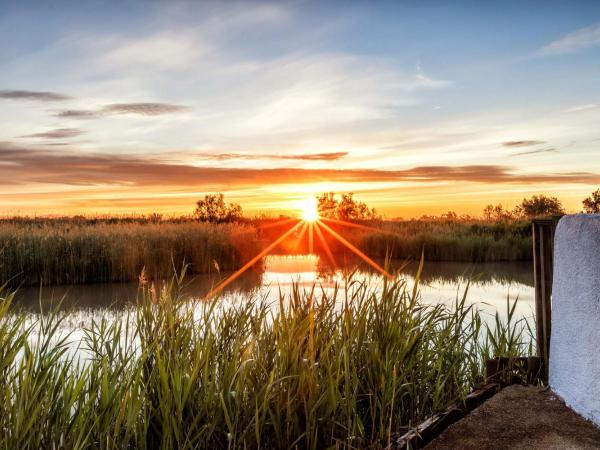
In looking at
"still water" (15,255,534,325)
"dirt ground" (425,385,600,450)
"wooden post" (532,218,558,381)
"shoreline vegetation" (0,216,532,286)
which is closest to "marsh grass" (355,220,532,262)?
"shoreline vegetation" (0,216,532,286)

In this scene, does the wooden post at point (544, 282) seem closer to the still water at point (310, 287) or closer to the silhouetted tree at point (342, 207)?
the still water at point (310, 287)

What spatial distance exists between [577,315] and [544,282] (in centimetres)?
67

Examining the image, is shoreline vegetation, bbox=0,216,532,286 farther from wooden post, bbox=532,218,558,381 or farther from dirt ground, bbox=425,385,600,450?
dirt ground, bbox=425,385,600,450

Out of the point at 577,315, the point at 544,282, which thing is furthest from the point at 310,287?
the point at 577,315

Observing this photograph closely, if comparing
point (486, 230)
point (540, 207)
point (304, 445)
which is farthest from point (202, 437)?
point (540, 207)

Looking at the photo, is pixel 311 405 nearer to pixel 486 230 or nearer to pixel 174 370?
pixel 174 370

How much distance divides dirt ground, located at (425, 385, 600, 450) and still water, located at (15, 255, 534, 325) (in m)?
3.96

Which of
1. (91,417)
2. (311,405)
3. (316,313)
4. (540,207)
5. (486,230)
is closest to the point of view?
(91,417)

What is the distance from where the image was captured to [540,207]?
1236 inches

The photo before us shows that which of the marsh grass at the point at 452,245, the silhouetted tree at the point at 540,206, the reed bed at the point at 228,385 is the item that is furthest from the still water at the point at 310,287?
the silhouetted tree at the point at 540,206

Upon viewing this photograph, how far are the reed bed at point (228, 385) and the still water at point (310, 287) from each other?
12.2 feet

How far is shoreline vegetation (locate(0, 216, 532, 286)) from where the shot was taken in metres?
11.3

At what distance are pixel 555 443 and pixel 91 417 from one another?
210cm

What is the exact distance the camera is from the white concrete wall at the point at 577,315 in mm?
2707
